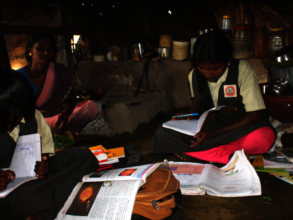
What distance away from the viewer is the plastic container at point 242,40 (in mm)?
3402

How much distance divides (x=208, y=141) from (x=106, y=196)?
97cm

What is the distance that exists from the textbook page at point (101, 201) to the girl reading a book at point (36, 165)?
0.09 metres

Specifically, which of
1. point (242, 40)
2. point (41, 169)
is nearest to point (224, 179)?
point (41, 169)

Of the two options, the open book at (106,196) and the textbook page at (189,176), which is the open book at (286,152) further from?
the open book at (106,196)

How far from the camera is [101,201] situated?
3.91 feet

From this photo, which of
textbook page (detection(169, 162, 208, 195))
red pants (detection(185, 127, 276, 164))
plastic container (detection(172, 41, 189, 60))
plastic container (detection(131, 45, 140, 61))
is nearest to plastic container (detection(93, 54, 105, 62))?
plastic container (detection(131, 45, 140, 61))

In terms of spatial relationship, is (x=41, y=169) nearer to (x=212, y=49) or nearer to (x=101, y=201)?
(x=101, y=201)

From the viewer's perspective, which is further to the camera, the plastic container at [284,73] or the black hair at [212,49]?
the plastic container at [284,73]

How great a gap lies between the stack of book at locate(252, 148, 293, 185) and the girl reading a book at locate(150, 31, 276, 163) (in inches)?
3.2

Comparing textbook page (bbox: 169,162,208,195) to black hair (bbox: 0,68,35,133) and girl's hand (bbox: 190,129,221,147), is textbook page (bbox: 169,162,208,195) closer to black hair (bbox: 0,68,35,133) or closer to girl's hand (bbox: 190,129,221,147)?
girl's hand (bbox: 190,129,221,147)

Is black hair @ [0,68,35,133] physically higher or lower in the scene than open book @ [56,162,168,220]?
higher

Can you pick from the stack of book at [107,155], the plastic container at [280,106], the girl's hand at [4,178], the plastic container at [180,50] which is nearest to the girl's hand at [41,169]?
the girl's hand at [4,178]

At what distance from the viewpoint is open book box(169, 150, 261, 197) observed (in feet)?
4.67

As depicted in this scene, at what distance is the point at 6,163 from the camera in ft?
4.60
